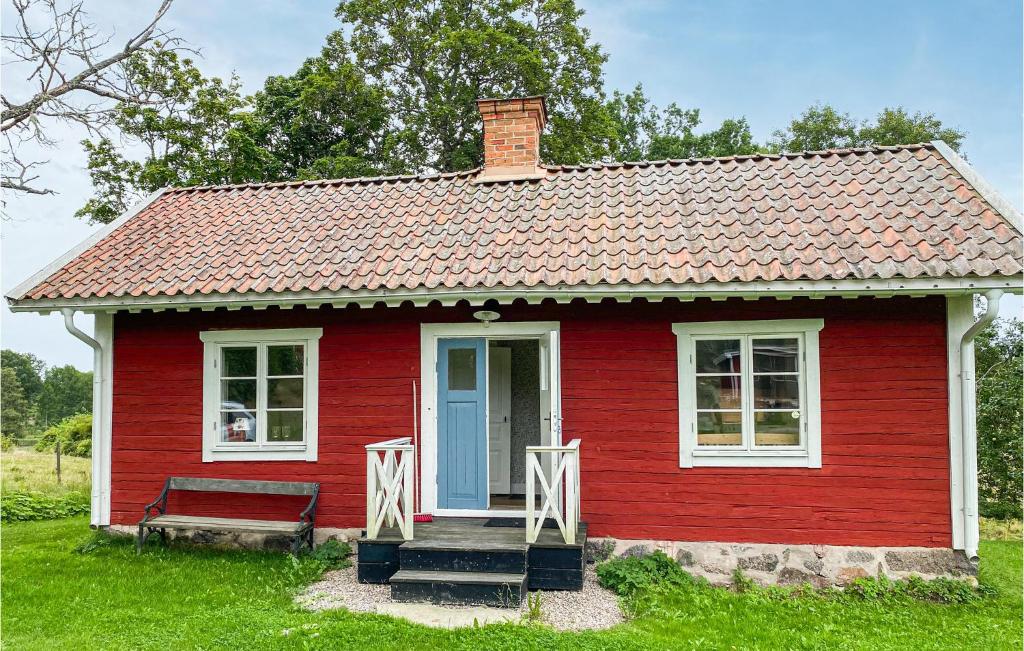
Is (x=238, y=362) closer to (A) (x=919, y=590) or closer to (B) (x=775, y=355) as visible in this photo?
(B) (x=775, y=355)

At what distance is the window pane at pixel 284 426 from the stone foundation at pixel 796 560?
372 cm

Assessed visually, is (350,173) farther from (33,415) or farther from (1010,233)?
(33,415)

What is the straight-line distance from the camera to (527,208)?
920 centimetres

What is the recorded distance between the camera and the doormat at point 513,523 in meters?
7.69

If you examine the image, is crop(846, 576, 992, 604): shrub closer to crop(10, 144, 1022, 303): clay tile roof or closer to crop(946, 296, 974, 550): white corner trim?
crop(946, 296, 974, 550): white corner trim

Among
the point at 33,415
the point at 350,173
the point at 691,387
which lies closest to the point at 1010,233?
the point at 691,387

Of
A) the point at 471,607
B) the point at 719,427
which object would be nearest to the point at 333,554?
the point at 471,607

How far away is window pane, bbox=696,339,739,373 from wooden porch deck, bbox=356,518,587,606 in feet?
7.27

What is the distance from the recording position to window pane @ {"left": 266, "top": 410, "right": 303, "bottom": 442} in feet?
28.6

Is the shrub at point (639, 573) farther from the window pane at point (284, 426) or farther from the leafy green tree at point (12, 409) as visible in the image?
the leafy green tree at point (12, 409)

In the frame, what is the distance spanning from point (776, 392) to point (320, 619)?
5.04 m

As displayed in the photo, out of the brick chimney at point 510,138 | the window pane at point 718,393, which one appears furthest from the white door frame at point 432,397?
the brick chimney at point 510,138

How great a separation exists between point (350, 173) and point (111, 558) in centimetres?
1480

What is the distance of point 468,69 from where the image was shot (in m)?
22.5
